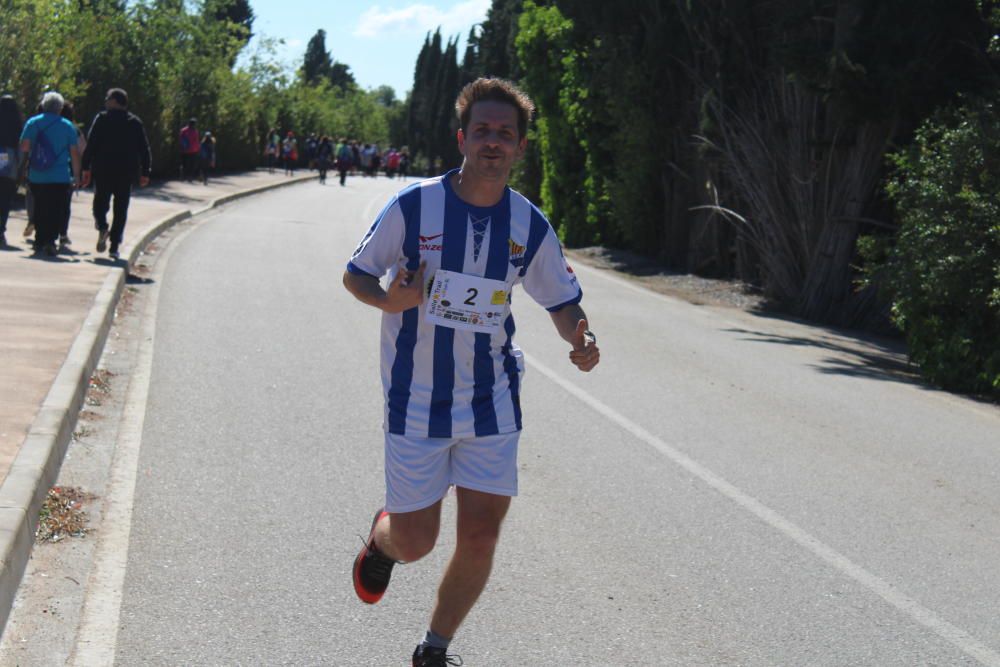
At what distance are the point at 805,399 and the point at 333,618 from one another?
23.0 feet

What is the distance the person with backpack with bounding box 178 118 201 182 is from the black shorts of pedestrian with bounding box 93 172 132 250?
75.8ft

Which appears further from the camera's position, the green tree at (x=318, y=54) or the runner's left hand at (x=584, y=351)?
the green tree at (x=318, y=54)

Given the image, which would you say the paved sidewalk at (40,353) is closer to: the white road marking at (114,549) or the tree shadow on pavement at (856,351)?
the white road marking at (114,549)

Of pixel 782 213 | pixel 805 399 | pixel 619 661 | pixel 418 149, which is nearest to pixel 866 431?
pixel 805 399

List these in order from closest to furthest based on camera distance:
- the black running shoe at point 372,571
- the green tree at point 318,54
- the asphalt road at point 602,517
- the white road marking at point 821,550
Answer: the black running shoe at point 372,571
the asphalt road at point 602,517
the white road marking at point 821,550
the green tree at point 318,54

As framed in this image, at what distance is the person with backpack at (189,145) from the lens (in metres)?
39.3

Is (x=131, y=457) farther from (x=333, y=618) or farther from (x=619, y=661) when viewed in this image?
(x=619, y=661)

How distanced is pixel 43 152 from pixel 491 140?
504 inches

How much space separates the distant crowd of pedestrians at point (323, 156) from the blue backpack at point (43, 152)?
38834 millimetres

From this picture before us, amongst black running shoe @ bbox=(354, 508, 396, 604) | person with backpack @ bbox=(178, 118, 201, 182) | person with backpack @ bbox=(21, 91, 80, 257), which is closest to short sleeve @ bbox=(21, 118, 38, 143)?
person with backpack @ bbox=(21, 91, 80, 257)

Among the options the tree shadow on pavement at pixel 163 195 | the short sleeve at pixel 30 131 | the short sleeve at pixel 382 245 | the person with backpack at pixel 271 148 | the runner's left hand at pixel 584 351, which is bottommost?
the tree shadow on pavement at pixel 163 195

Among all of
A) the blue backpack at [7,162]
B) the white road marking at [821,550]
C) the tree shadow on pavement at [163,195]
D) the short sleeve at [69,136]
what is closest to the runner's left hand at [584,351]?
the white road marking at [821,550]

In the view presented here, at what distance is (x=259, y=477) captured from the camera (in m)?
7.39

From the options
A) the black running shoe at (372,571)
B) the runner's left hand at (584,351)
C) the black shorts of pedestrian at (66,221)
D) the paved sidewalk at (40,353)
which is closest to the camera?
the runner's left hand at (584,351)
